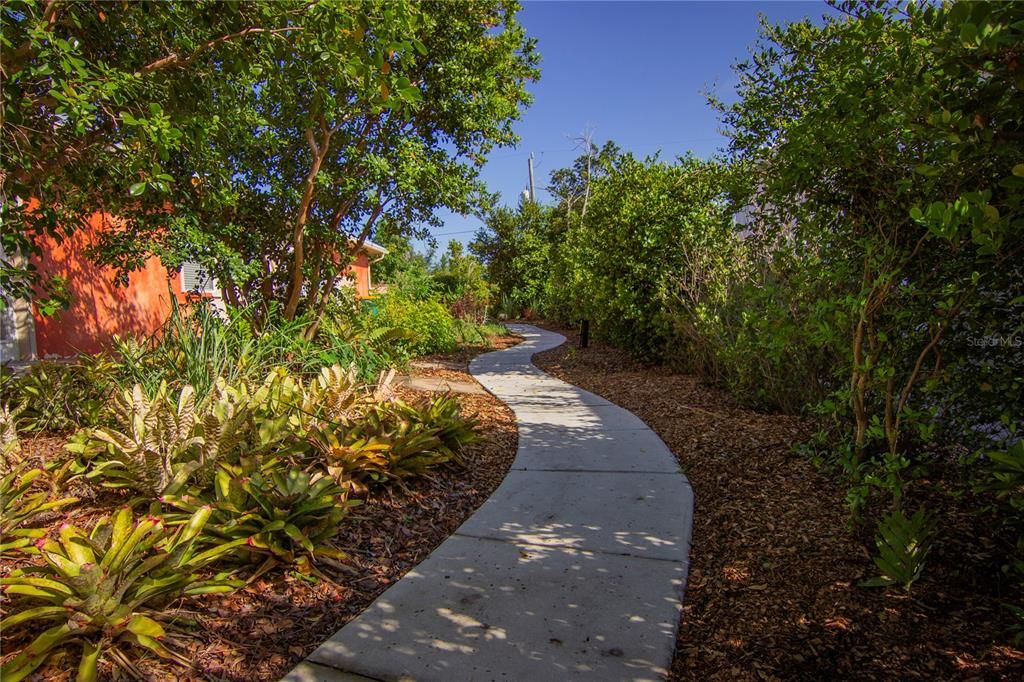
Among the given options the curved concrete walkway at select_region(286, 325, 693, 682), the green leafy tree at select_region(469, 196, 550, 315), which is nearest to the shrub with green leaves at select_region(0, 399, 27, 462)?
the curved concrete walkway at select_region(286, 325, 693, 682)

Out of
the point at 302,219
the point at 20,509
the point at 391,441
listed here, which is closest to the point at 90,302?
the point at 302,219

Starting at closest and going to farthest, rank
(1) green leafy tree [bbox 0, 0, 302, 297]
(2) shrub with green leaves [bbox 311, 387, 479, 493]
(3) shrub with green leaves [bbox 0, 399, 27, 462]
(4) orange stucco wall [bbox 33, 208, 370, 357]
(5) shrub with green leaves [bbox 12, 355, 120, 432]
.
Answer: (1) green leafy tree [bbox 0, 0, 302, 297] < (3) shrub with green leaves [bbox 0, 399, 27, 462] < (2) shrub with green leaves [bbox 311, 387, 479, 493] < (5) shrub with green leaves [bbox 12, 355, 120, 432] < (4) orange stucco wall [bbox 33, 208, 370, 357]

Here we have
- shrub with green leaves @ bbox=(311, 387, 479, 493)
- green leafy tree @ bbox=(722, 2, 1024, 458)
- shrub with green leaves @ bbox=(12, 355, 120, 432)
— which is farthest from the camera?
shrub with green leaves @ bbox=(12, 355, 120, 432)

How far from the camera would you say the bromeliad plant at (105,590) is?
1935 mm

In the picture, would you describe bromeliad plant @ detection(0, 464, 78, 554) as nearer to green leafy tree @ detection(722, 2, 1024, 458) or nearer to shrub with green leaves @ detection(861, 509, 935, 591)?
shrub with green leaves @ detection(861, 509, 935, 591)

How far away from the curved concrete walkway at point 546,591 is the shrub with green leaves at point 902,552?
0.84m

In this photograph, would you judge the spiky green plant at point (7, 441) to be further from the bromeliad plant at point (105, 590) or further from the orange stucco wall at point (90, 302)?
the orange stucco wall at point (90, 302)

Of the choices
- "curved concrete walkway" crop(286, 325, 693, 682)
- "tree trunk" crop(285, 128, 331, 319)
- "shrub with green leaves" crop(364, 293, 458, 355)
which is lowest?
"curved concrete walkway" crop(286, 325, 693, 682)

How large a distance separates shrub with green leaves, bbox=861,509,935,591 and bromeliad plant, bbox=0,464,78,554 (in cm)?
366

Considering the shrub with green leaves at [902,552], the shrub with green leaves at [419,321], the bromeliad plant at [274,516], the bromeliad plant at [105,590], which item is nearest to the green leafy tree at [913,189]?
the shrub with green leaves at [902,552]

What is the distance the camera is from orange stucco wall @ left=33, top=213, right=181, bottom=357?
297 inches

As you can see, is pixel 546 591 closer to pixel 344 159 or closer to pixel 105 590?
pixel 105 590

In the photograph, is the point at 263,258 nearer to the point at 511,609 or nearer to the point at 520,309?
the point at 511,609

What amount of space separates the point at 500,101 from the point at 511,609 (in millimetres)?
6018
